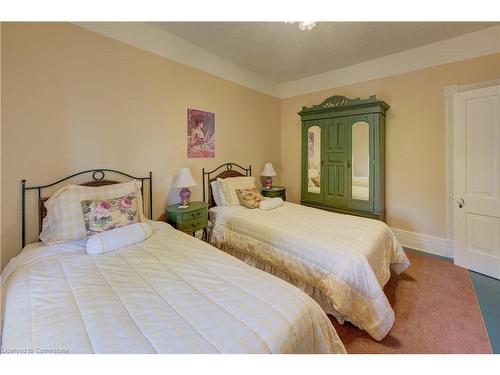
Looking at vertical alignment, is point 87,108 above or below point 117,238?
above

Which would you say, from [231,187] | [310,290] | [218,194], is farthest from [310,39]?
[310,290]

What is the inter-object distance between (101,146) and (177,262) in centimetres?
148

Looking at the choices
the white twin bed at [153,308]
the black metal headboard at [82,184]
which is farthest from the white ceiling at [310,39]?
the white twin bed at [153,308]

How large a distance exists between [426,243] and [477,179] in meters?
1.03

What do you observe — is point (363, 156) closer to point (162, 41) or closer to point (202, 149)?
point (202, 149)

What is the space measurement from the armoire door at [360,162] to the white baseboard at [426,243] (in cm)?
69

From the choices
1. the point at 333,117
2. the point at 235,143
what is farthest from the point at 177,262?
the point at 333,117

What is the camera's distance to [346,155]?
3.22m

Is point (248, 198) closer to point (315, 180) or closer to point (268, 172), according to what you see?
point (268, 172)

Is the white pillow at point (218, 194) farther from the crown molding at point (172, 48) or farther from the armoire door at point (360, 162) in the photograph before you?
the armoire door at point (360, 162)

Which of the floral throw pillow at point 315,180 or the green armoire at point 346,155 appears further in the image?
the floral throw pillow at point 315,180

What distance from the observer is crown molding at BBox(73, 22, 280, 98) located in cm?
215

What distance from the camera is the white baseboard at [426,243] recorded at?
2.85 metres

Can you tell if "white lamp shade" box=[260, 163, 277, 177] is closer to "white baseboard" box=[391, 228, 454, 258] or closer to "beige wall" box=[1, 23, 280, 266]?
"beige wall" box=[1, 23, 280, 266]
